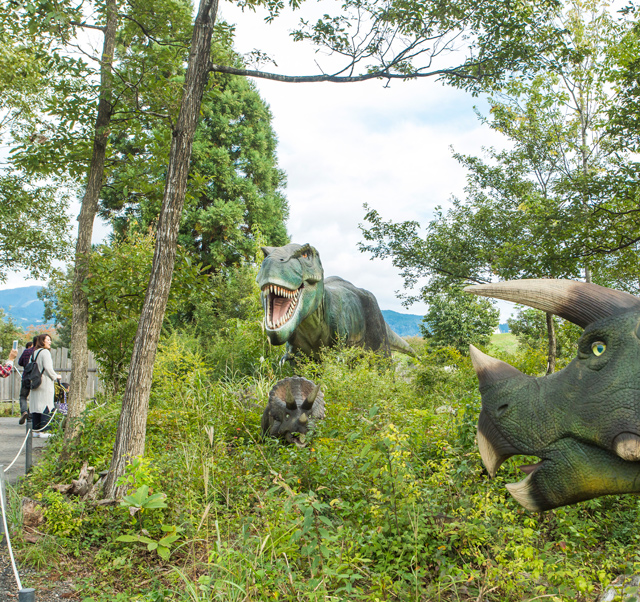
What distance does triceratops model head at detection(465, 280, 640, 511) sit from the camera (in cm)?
176

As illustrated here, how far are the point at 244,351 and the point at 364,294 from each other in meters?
2.88

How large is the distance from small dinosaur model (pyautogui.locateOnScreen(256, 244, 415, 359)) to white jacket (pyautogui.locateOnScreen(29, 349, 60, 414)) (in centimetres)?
320

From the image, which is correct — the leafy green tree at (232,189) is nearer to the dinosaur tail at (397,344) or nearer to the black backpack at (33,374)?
the dinosaur tail at (397,344)

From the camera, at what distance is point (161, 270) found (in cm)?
463

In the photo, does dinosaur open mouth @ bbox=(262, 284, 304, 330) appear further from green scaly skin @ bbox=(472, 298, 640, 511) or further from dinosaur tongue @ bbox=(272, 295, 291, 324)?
green scaly skin @ bbox=(472, 298, 640, 511)

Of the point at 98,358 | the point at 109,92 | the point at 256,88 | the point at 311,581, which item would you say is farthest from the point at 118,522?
the point at 256,88

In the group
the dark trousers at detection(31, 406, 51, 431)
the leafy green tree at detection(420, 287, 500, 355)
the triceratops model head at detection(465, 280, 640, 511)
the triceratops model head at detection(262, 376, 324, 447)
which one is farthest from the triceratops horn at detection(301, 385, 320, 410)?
the leafy green tree at detection(420, 287, 500, 355)

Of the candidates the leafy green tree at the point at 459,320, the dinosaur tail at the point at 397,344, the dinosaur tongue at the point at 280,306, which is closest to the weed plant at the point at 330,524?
the dinosaur tongue at the point at 280,306

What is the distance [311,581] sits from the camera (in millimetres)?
2670

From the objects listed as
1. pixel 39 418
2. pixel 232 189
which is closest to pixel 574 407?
pixel 39 418

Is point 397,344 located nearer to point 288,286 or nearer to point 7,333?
point 288,286

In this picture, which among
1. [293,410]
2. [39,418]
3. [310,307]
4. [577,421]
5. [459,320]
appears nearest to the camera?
[577,421]

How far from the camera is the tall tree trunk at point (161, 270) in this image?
4.45 meters

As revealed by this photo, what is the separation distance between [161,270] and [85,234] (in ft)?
5.31
